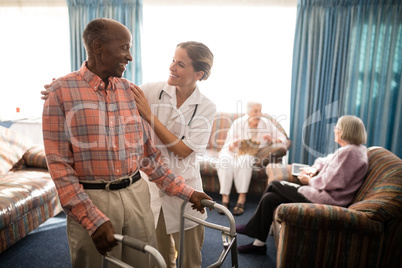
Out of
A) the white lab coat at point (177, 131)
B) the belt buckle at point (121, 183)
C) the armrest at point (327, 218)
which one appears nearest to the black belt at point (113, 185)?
the belt buckle at point (121, 183)

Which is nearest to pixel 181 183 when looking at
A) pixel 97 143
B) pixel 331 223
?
pixel 97 143

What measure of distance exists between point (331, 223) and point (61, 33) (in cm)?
445

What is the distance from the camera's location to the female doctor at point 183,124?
1.47m

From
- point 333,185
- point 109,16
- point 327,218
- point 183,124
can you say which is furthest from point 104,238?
point 109,16

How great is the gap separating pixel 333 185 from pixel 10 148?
2.79 m

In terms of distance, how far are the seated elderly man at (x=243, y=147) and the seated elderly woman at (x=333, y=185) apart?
811mm

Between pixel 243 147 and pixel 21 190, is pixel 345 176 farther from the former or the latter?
pixel 21 190

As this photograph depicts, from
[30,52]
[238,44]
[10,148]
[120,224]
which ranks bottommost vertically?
[10,148]

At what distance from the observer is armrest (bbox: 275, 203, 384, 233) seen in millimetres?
1628

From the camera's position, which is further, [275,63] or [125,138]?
[275,63]

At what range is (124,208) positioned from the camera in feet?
3.51

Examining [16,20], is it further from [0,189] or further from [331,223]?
[331,223]

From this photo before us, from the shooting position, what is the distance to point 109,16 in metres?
4.23

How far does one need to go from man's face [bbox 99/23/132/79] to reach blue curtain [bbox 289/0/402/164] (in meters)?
3.28
